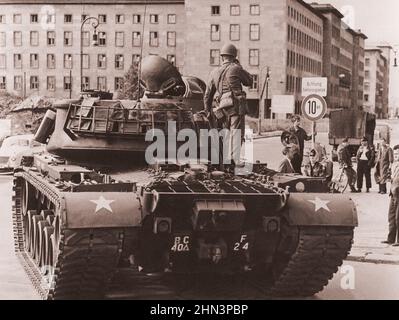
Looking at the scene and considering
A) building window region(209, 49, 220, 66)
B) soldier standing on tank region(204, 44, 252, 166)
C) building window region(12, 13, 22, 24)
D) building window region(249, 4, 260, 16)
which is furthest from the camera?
building window region(209, 49, 220, 66)

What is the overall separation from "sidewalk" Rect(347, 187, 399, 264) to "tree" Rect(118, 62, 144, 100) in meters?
4.25

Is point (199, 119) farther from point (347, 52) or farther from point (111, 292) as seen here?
point (347, 52)

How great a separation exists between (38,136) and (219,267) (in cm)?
480

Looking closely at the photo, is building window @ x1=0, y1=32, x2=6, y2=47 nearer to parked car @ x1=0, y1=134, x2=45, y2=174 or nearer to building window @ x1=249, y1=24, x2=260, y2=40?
parked car @ x1=0, y1=134, x2=45, y2=174

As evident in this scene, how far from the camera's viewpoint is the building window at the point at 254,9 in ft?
115

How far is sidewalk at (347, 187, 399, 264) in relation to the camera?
14.1m

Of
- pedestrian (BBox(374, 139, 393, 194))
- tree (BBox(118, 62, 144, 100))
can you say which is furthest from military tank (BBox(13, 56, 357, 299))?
pedestrian (BBox(374, 139, 393, 194))

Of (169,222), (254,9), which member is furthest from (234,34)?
(169,222)

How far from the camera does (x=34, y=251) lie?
44.5 feet

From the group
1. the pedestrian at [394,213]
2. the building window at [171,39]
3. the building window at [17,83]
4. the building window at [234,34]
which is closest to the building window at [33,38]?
the building window at [17,83]

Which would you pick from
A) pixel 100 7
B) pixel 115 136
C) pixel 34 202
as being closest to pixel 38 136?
pixel 34 202

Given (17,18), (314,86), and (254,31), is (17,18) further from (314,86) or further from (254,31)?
(254,31)

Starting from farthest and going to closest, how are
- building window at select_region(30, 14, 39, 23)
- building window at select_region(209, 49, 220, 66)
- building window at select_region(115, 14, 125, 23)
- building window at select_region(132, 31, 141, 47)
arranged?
1. building window at select_region(209, 49, 220, 66)
2. building window at select_region(132, 31, 141, 47)
3. building window at select_region(115, 14, 125, 23)
4. building window at select_region(30, 14, 39, 23)

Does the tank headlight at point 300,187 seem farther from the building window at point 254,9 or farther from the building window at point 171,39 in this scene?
the building window at point 171,39
